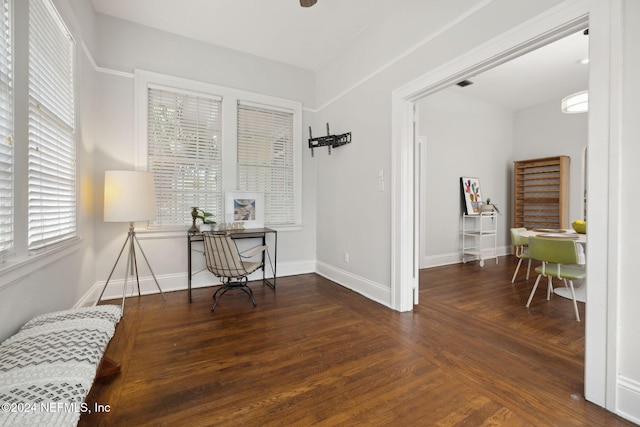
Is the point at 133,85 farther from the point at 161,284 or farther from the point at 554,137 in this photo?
the point at 554,137

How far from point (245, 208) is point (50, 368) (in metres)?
2.87

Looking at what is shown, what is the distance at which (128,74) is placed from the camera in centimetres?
331

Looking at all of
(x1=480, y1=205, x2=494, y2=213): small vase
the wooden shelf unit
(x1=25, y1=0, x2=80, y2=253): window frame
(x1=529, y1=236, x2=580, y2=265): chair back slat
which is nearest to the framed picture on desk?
(x1=25, y1=0, x2=80, y2=253): window frame

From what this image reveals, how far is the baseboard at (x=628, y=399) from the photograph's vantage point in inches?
56.4

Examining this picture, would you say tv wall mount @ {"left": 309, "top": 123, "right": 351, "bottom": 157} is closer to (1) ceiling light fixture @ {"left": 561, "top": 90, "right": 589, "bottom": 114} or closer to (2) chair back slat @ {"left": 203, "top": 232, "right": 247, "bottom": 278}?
(2) chair back slat @ {"left": 203, "top": 232, "right": 247, "bottom": 278}

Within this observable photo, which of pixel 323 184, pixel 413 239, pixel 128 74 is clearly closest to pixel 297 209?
pixel 323 184

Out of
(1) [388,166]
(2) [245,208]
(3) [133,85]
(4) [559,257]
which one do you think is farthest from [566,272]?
(3) [133,85]

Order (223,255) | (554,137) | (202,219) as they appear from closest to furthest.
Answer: (223,255), (202,219), (554,137)

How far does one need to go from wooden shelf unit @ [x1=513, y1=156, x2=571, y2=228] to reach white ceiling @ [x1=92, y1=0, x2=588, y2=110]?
1.68 meters

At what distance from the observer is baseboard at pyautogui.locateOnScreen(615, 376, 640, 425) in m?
1.43

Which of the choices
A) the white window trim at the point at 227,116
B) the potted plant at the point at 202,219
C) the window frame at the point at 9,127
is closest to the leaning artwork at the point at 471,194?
the white window trim at the point at 227,116

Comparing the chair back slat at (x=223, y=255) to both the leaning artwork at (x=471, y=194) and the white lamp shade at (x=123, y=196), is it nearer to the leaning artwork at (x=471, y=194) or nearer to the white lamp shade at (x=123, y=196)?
the white lamp shade at (x=123, y=196)

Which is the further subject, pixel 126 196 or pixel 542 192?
pixel 542 192

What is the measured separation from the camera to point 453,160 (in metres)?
5.34
